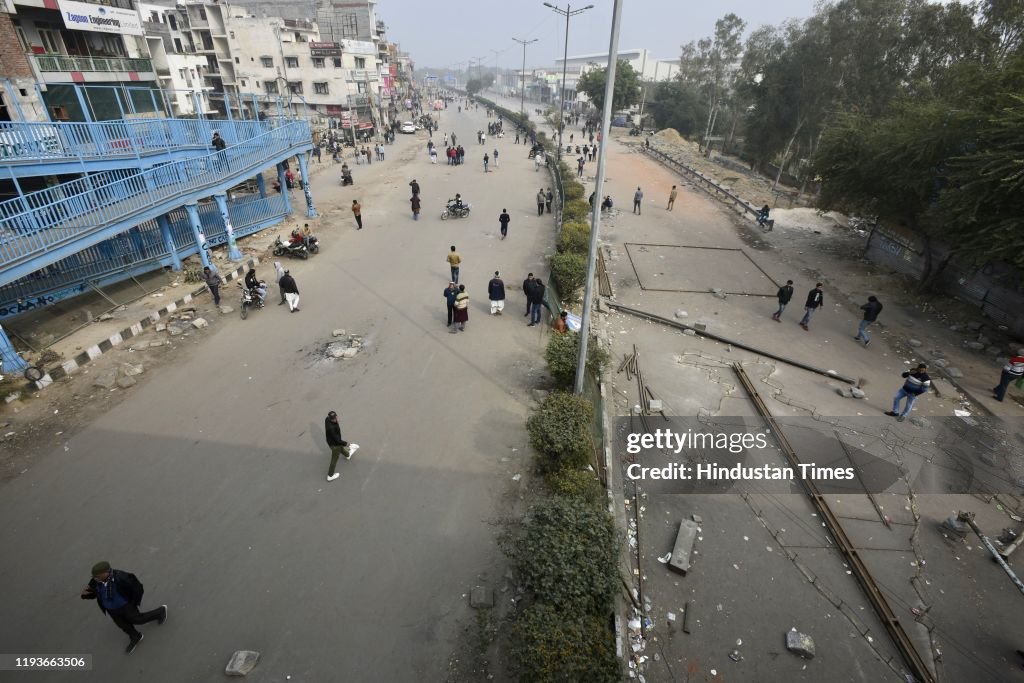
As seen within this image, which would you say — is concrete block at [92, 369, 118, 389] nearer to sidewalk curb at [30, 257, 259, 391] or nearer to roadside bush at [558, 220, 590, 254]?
sidewalk curb at [30, 257, 259, 391]

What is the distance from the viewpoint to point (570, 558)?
5.20m

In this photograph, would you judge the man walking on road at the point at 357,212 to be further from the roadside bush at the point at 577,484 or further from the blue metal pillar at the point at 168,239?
the roadside bush at the point at 577,484

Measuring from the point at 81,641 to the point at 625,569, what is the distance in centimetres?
645

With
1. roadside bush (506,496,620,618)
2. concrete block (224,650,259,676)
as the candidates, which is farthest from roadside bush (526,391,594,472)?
concrete block (224,650,259,676)

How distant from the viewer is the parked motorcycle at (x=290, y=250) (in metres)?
16.7

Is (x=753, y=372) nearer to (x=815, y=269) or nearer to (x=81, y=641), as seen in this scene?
(x=815, y=269)

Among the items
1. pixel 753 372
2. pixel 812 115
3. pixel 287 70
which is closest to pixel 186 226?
pixel 753 372

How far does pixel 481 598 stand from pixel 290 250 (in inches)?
582

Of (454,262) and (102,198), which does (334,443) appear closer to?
(454,262)

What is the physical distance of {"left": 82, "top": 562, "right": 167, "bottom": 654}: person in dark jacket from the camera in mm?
4867

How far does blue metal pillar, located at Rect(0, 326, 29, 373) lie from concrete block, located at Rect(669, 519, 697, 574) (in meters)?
12.7

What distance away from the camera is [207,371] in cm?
1041

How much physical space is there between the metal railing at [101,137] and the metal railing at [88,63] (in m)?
7.59

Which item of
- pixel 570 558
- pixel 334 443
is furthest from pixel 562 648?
pixel 334 443
